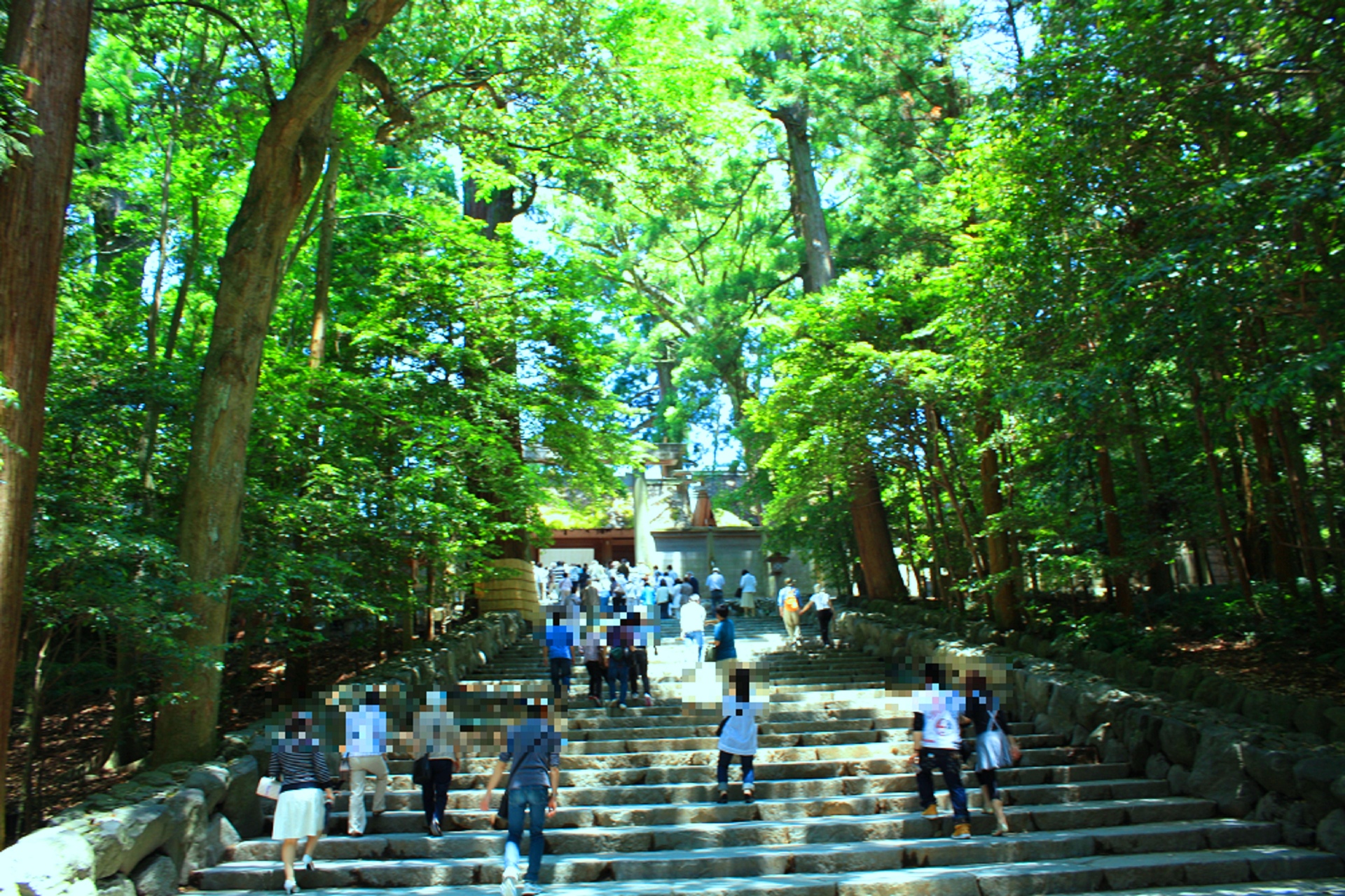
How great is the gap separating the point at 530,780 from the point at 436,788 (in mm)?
1817

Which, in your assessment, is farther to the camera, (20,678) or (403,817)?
(20,678)

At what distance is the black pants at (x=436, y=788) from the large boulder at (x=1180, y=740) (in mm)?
6304

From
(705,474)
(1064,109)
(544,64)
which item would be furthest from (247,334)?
(705,474)

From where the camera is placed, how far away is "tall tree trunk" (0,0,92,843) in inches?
227

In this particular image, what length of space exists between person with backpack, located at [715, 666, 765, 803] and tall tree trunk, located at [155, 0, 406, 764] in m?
4.29

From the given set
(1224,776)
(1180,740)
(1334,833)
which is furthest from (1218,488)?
(1334,833)

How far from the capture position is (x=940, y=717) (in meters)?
7.11

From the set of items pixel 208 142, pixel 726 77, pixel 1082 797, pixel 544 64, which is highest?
pixel 726 77

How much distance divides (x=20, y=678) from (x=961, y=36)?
1503 cm

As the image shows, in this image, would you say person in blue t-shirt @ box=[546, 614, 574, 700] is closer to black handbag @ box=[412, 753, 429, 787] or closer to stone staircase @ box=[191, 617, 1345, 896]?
stone staircase @ box=[191, 617, 1345, 896]

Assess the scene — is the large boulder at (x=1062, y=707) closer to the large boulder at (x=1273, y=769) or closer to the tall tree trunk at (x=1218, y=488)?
the large boulder at (x=1273, y=769)

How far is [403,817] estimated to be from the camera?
766 cm

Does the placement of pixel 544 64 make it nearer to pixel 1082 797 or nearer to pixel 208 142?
pixel 208 142

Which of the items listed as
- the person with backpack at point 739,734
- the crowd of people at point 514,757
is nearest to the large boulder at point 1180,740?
the crowd of people at point 514,757
